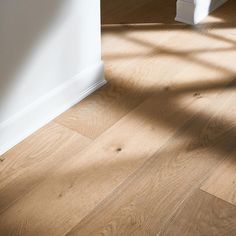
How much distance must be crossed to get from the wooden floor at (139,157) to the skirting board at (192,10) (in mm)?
285

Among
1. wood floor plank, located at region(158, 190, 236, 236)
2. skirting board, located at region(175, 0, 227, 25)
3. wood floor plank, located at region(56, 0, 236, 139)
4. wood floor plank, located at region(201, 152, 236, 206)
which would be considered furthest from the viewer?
skirting board, located at region(175, 0, 227, 25)

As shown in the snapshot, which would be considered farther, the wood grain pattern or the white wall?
the white wall

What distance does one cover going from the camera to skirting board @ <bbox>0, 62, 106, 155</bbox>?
5.25ft

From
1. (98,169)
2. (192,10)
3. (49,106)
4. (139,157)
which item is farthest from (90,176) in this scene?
(192,10)

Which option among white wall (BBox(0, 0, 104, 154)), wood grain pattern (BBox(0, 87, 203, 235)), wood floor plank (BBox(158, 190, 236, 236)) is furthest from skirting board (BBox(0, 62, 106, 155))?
wood floor plank (BBox(158, 190, 236, 236))

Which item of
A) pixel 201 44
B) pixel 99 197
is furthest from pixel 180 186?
pixel 201 44

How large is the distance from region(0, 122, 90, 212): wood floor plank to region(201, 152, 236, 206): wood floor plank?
1.54 feet

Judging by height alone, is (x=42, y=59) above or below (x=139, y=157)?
above

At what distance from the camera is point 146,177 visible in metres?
1.52

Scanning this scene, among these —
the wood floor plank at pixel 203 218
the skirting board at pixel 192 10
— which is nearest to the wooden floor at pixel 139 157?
the wood floor plank at pixel 203 218

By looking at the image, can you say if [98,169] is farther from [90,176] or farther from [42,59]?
[42,59]

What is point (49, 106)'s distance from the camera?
1.73 metres

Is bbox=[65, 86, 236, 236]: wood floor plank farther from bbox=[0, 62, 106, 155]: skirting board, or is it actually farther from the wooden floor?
bbox=[0, 62, 106, 155]: skirting board

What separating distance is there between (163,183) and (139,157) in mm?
149
